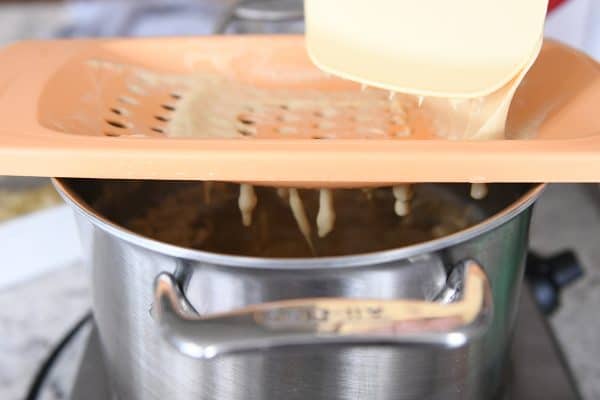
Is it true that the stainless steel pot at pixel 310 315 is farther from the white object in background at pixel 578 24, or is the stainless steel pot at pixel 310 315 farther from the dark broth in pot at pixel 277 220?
the white object in background at pixel 578 24

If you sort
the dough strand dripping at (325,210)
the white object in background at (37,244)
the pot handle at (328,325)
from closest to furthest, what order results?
the pot handle at (328,325) → the dough strand dripping at (325,210) → the white object in background at (37,244)

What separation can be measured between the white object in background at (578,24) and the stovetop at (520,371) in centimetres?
Result: 25

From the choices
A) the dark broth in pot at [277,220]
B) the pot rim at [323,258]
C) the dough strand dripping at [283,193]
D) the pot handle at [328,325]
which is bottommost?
the dark broth in pot at [277,220]

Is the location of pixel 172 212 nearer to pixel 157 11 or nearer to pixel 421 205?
pixel 421 205

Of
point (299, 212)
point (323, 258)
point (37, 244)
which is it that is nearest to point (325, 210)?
point (299, 212)

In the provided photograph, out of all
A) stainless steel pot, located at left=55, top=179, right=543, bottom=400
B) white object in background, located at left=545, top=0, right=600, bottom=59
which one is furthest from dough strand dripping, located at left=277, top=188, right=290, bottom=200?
white object in background, located at left=545, top=0, right=600, bottom=59

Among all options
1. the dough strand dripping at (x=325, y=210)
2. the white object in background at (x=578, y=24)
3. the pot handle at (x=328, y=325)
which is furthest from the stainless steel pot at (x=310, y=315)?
the white object in background at (x=578, y=24)

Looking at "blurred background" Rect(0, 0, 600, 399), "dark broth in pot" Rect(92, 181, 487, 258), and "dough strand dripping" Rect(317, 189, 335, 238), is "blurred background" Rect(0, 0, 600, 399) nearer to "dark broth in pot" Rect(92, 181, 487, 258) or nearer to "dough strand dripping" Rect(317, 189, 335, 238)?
"dark broth in pot" Rect(92, 181, 487, 258)

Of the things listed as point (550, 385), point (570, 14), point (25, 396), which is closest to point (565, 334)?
point (550, 385)

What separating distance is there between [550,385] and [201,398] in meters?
0.26

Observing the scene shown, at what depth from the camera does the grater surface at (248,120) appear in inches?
13.6

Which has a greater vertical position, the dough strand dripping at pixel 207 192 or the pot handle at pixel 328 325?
the pot handle at pixel 328 325

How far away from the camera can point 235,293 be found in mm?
350

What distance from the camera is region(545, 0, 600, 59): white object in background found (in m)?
0.66
